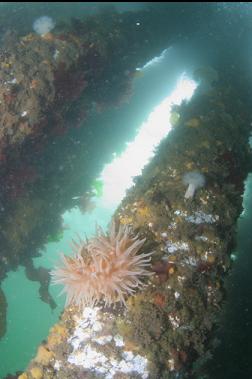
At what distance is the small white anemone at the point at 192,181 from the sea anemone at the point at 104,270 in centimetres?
113

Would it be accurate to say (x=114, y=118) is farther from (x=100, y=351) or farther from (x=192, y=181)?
(x=100, y=351)

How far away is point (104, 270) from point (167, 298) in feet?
2.64

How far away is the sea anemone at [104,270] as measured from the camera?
12.0ft

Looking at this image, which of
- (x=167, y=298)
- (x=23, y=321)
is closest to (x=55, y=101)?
(x=167, y=298)

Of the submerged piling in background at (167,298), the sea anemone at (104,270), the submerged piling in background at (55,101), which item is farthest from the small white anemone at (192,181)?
the submerged piling in background at (55,101)

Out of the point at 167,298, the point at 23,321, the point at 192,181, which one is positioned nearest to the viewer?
the point at 167,298

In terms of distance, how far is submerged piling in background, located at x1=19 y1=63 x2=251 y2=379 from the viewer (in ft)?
12.1

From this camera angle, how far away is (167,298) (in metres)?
3.90

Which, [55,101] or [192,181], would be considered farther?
[55,101]

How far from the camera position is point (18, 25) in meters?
10.4

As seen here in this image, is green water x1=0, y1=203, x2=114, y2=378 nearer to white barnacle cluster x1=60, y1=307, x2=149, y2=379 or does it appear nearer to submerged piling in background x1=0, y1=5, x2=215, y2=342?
submerged piling in background x1=0, y1=5, x2=215, y2=342

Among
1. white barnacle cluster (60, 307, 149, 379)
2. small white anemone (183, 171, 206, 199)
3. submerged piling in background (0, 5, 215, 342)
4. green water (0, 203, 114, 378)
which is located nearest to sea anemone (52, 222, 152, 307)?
white barnacle cluster (60, 307, 149, 379)

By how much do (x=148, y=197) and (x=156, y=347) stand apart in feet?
6.14

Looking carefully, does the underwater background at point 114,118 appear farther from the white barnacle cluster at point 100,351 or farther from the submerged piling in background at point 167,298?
the white barnacle cluster at point 100,351
